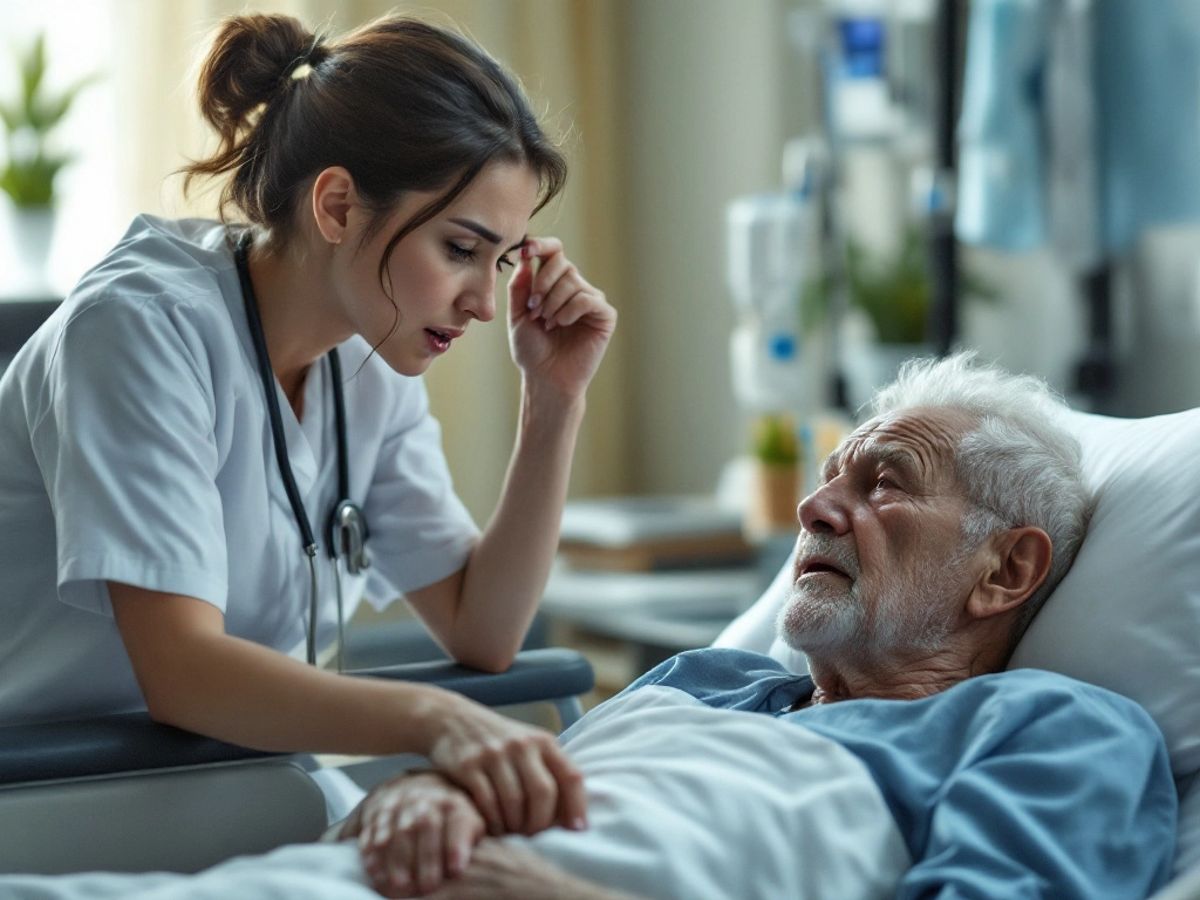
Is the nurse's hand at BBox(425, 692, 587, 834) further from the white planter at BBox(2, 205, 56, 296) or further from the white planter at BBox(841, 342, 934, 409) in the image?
the white planter at BBox(2, 205, 56, 296)

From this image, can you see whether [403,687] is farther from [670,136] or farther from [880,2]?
[670,136]

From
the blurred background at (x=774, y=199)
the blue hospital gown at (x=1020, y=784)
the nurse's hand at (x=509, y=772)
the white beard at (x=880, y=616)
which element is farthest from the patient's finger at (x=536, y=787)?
the blurred background at (x=774, y=199)

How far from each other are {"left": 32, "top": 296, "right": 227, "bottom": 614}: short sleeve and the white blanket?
0.87 feet

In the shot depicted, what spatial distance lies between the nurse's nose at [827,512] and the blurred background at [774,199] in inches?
45.8

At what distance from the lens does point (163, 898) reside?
1.07 meters

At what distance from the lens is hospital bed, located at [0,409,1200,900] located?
1299mm

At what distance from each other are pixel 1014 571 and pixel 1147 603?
0.13 metres

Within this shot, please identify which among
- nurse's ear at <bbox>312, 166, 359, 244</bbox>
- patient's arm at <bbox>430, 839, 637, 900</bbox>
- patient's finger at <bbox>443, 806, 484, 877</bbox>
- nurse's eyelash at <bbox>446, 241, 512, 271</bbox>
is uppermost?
nurse's ear at <bbox>312, 166, 359, 244</bbox>

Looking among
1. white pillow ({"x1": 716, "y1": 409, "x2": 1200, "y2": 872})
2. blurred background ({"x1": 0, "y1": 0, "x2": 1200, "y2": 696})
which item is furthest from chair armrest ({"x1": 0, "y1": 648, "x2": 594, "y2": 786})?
blurred background ({"x1": 0, "y1": 0, "x2": 1200, "y2": 696})

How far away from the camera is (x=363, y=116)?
4.65 ft

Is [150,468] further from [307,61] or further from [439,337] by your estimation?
[307,61]

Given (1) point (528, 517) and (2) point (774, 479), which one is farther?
(2) point (774, 479)

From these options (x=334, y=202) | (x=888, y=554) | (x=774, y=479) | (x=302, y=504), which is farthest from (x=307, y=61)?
(x=774, y=479)

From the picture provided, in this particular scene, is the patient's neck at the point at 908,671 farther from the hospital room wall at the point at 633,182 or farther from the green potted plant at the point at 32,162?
the green potted plant at the point at 32,162
